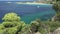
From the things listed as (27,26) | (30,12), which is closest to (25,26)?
(27,26)

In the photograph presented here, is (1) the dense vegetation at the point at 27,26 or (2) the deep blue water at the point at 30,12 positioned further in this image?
(2) the deep blue water at the point at 30,12

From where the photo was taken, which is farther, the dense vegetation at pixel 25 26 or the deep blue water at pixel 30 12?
the deep blue water at pixel 30 12

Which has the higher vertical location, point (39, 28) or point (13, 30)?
point (39, 28)

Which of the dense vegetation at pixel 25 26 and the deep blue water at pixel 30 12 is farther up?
the dense vegetation at pixel 25 26

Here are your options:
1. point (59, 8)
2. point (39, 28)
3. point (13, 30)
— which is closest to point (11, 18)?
point (13, 30)

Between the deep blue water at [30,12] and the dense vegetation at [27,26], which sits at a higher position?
the dense vegetation at [27,26]

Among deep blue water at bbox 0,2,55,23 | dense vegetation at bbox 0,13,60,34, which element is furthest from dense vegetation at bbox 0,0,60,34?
deep blue water at bbox 0,2,55,23

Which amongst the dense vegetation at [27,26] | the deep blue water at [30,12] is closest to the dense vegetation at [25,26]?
the dense vegetation at [27,26]

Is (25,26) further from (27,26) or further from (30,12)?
(30,12)

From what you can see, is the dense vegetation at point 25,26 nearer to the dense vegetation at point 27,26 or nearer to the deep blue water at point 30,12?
the dense vegetation at point 27,26

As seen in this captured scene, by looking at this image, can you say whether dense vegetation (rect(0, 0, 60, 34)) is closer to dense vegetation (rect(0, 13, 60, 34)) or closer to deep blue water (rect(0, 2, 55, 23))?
dense vegetation (rect(0, 13, 60, 34))

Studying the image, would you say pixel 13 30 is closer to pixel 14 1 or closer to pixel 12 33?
pixel 12 33
